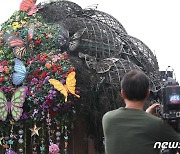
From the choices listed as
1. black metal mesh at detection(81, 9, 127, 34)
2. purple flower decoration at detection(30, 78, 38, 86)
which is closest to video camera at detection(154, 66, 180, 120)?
purple flower decoration at detection(30, 78, 38, 86)

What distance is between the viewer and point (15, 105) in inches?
465

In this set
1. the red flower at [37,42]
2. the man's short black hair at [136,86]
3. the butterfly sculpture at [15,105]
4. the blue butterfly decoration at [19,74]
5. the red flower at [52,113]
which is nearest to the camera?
the man's short black hair at [136,86]

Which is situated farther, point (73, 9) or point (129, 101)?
point (73, 9)

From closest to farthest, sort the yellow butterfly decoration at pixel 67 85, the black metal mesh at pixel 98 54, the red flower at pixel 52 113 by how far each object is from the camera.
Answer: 1. the yellow butterfly decoration at pixel 67 85
2. the red flower at pixel 52 113
3. the black metal mesh at pixel 98 54

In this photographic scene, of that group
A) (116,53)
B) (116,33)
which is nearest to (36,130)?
(116,53)

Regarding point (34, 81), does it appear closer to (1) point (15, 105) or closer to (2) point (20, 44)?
(1) point (15, 105)

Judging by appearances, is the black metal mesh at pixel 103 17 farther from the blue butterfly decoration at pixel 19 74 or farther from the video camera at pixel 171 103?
the video camera at pixel 171 103

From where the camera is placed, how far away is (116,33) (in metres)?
15.6

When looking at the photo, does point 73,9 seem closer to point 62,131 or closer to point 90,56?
point 90,56

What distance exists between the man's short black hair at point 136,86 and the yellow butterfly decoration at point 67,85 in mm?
9052

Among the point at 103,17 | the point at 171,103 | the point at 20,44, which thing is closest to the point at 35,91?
the point at 20,44

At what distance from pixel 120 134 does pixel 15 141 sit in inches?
427

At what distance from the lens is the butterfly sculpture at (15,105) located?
11.7 m

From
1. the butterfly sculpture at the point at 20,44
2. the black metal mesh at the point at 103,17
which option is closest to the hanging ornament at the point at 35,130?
the butterfly sculpture at the point at 20,44
